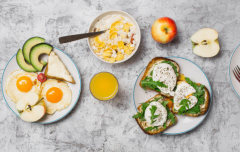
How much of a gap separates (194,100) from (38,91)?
4.71 feet

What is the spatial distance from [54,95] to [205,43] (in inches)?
56.9

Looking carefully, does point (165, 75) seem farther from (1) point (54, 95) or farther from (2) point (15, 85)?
(2) point (15, 85)

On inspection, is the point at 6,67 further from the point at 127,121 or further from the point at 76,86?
the point at 127,121

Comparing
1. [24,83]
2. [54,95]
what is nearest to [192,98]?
[54,95]

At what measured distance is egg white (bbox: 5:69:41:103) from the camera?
1943mm

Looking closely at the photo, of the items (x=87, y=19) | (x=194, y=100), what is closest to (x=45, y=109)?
(x=87, y=19)

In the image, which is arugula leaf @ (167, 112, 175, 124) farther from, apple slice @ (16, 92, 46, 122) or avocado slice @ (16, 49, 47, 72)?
avocado slice @ (16, 49, 47, 72)

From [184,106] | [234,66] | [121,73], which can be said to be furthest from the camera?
[121,73]

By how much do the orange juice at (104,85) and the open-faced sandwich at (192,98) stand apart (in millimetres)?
555

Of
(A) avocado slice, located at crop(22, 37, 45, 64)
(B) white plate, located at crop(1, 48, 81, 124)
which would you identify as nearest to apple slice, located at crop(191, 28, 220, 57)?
(B) white plate, located at crop(1, 48, 81, 124)

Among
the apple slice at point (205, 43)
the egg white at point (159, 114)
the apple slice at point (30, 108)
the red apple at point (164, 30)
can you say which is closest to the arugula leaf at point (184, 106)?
the egg white at point (159, 114)

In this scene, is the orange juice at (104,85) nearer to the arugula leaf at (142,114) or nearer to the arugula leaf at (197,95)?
the arugula leaf at (142,114)

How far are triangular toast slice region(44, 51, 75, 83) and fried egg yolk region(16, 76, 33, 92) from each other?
0.19m

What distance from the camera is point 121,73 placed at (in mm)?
1985
